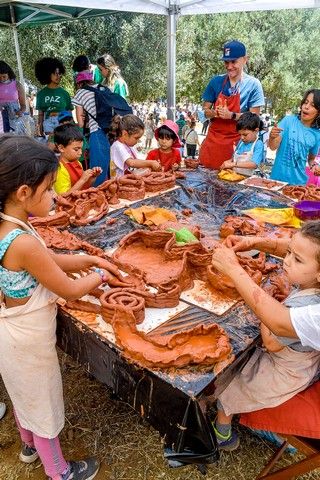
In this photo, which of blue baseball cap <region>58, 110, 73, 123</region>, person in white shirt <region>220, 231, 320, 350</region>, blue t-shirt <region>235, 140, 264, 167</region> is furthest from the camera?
blue baseball cap <region>58, 110, 73, 123</region>

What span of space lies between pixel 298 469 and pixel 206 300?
2.70 feet

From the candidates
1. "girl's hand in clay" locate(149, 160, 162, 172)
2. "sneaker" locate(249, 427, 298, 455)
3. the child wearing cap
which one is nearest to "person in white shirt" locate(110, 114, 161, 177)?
"girl's hand in clay" locate(149, 160, 162, 172)

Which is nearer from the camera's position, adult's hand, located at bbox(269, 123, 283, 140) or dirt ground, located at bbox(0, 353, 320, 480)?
dirt ground, located at bbox(0, 353, 320, 480)

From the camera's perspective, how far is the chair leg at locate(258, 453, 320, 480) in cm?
154

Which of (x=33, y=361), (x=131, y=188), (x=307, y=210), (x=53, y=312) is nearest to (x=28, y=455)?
(x=33, y=361)

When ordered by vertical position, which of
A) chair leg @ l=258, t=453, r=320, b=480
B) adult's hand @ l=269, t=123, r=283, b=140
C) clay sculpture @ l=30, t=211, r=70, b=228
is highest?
adult's hand @ l=269, t=123, r=283, b=140

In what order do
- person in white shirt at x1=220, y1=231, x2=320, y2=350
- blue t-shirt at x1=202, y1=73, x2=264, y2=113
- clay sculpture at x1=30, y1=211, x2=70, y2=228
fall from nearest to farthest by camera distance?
person in white shirt at x1=220, y1=231, x2=320, y2=350 < clay sculpture at x1=30, y1=211, x2=70, y2=228 < blue t-shirt at x1=202, y1=73, x2=264, y2=113

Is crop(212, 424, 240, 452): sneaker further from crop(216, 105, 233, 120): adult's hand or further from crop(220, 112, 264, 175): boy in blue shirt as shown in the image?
crop(216, 105, 233, 120): adult's hand

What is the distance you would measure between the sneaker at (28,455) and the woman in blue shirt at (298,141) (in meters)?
3.28

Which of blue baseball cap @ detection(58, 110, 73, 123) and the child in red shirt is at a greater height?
blue baseball cap @ detection(58, 110, 73, 123)

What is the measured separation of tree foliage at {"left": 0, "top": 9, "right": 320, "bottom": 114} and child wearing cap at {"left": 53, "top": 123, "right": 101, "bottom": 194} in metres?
8.20

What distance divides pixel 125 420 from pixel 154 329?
0.97 metres

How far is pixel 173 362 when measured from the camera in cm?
135

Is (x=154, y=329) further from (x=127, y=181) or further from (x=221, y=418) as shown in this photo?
(x=127, y=181)
